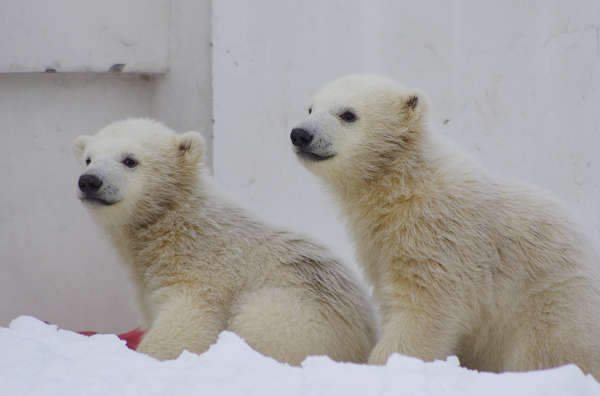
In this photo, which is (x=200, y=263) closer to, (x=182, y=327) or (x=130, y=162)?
(x=182, y=327)

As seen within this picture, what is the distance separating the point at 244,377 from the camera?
2008 millimetres

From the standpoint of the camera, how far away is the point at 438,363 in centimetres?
208

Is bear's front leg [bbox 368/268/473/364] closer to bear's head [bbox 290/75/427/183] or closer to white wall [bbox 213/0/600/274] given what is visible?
bear's head [bbox 290/75/427/183]

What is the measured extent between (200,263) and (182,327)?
36cm

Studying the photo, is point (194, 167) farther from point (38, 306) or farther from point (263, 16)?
point (38, 306)

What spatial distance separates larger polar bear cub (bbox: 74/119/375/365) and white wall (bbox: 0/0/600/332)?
1.21m

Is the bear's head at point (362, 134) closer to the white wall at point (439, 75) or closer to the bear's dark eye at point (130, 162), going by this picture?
the bear's dark eye at point (130, 162)

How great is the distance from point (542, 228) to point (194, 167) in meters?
1.79

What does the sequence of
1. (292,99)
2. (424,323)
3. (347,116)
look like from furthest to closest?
(292,99), (347,116), (424,323)

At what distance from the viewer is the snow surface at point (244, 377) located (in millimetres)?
1841

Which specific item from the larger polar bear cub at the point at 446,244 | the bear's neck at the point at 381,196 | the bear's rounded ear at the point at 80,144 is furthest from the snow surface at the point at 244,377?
the bear's rounded ear at the point at 80,144

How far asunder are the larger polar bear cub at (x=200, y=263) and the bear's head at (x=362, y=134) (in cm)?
57

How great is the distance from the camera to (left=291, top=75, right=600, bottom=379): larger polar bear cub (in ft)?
8.75

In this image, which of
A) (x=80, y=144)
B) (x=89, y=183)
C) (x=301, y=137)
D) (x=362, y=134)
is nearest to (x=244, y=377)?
(x=301, y=137)
